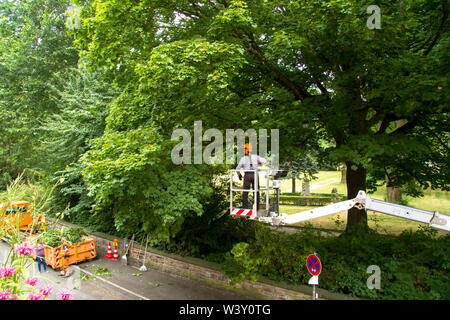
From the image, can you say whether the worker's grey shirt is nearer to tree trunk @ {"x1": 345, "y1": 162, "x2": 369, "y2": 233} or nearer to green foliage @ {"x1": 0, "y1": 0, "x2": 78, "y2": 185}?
tree trunk @ {"x1": 345, "y1": 162, "x2": 369, "y2": 233}

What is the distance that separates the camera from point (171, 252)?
37.4ft

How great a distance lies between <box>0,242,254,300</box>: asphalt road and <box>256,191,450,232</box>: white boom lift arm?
350 centimetres

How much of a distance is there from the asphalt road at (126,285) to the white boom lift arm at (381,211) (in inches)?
138

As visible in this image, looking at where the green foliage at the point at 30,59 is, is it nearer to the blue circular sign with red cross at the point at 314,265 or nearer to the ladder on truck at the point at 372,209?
the ladder on truck at the point at 372,209

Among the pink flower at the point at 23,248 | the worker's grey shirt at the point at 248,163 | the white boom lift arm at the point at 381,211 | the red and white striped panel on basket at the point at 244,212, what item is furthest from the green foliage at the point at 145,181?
the pink flower at the point at 23,248

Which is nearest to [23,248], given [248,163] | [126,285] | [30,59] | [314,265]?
[248,163]

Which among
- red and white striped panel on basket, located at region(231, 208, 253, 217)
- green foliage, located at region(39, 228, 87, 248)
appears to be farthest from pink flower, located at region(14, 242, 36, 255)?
green foliage, located at region(39, 228, 87, 248)

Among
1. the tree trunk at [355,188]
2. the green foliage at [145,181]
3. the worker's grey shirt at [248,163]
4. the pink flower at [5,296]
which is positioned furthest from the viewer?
the tree trunk at [355,188]

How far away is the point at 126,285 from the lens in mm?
9742

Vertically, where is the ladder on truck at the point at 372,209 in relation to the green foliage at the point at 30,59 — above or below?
below

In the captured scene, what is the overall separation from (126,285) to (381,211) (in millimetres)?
7821

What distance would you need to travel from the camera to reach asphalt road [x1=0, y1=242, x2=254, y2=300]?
890 cm

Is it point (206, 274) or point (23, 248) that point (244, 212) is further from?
point (23, 248)

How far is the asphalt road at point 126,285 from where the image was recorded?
29.2 ft
